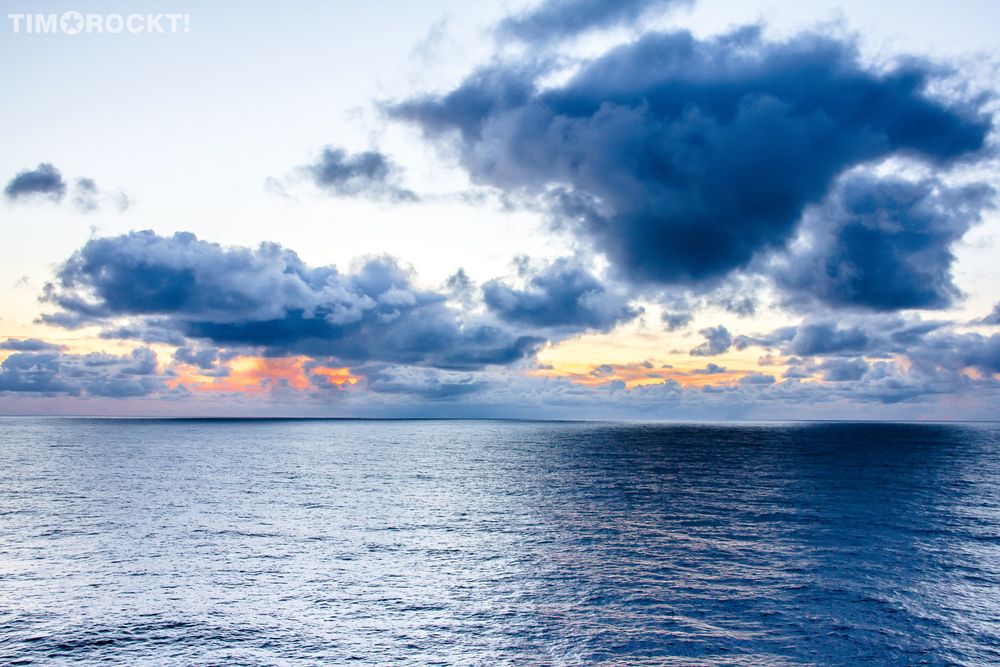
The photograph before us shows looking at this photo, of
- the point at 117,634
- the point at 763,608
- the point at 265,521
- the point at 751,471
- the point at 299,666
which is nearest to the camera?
the point at 299,666

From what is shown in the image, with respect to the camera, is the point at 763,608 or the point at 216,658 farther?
the point at 763,608

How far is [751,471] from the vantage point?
13312cm

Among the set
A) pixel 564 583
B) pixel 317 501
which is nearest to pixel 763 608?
pixel 564 583

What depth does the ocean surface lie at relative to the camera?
3853 cm

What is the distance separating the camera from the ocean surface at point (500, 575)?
3853 centimetres

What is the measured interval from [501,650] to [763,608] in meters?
19.7

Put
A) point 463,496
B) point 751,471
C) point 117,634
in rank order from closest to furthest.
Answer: point 117,634
point 463,496
point 751,471

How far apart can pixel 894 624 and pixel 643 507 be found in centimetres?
4476

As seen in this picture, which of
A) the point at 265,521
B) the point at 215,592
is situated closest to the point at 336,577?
the point at 215,592

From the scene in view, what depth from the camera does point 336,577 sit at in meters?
52.3

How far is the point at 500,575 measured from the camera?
2085 inches

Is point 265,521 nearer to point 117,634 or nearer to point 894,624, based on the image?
point 117,634

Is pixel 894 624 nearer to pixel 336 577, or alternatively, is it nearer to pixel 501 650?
pixel 501 650

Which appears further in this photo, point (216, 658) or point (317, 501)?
point (317, 501)
